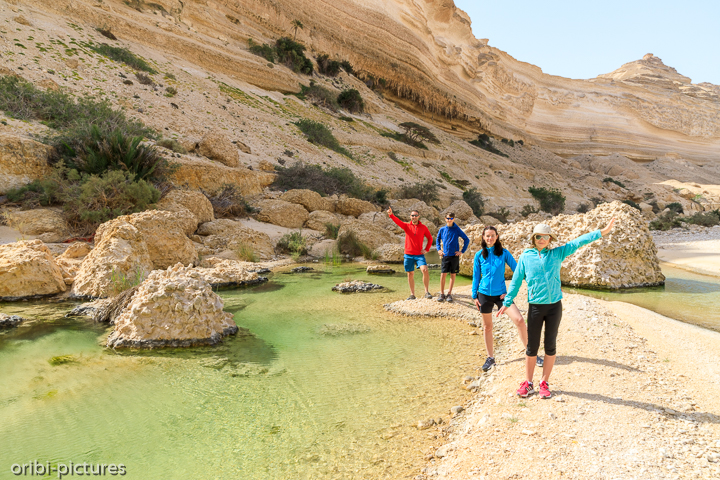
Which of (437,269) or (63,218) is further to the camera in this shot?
(437,269)

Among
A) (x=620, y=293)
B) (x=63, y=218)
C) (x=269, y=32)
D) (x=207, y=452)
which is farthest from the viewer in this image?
(x=269, y=32)

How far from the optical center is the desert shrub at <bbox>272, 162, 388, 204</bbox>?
53.8 feet

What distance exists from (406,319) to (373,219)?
888 centimetres

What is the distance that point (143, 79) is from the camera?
19.2 meters

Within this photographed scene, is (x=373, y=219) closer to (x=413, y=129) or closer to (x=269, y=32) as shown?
(x=413, y=129)

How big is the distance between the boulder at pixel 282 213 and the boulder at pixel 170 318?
8049mm

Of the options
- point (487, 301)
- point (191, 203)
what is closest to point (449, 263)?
point (487, 301)

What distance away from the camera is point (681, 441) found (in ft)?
8.29

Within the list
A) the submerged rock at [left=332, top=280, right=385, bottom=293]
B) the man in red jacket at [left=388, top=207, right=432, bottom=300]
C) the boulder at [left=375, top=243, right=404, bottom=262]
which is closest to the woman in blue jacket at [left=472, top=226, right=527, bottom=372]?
the man in red jacket at [left=388, top=207, right=432, bottom=300]

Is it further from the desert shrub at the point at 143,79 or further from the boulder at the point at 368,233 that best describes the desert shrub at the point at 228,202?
the desert shrub at the point at 143,79

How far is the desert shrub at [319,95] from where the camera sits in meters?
28.9

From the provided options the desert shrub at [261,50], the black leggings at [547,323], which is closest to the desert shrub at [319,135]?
the desert shrub at [261,50]

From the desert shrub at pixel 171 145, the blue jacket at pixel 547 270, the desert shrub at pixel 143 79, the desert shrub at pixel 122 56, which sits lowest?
the blue jacket at pixel 547 270

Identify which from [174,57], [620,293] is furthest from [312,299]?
[174,57]
